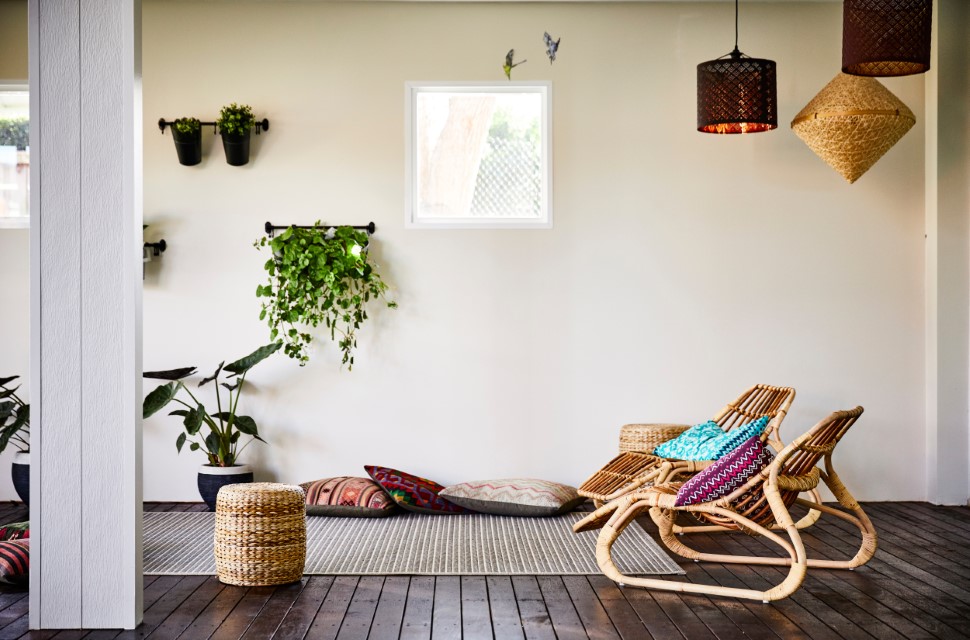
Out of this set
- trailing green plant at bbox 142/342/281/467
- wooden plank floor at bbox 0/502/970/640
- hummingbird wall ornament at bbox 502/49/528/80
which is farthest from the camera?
hummingbird wall ornament at bbox 502/49/528/80

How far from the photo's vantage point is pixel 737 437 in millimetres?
4168

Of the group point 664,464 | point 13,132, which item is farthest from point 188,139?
point 664,464

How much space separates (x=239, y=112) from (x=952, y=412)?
15.5 feet

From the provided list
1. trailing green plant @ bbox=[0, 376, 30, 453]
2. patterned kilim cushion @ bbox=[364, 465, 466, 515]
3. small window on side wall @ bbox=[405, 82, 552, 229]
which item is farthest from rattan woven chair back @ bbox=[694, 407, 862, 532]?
trailing green plant @ bbox=[0, 376, 30, 453]

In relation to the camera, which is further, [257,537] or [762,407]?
[762,407]

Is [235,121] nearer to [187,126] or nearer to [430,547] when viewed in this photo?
[187,126]

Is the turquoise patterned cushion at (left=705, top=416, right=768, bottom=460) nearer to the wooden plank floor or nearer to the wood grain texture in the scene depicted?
the wooden plank floor

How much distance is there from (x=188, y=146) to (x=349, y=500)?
234cm

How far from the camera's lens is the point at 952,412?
5.62 m

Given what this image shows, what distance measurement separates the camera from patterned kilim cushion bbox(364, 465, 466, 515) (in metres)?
5.24

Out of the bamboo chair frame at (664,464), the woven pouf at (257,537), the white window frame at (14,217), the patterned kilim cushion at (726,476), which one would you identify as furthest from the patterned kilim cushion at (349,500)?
the white window frame at (14,217)

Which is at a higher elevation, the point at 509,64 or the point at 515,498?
the point at 509,64

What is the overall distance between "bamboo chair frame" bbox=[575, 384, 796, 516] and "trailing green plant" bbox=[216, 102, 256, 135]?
2928 millimetres

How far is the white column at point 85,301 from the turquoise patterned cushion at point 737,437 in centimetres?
251
